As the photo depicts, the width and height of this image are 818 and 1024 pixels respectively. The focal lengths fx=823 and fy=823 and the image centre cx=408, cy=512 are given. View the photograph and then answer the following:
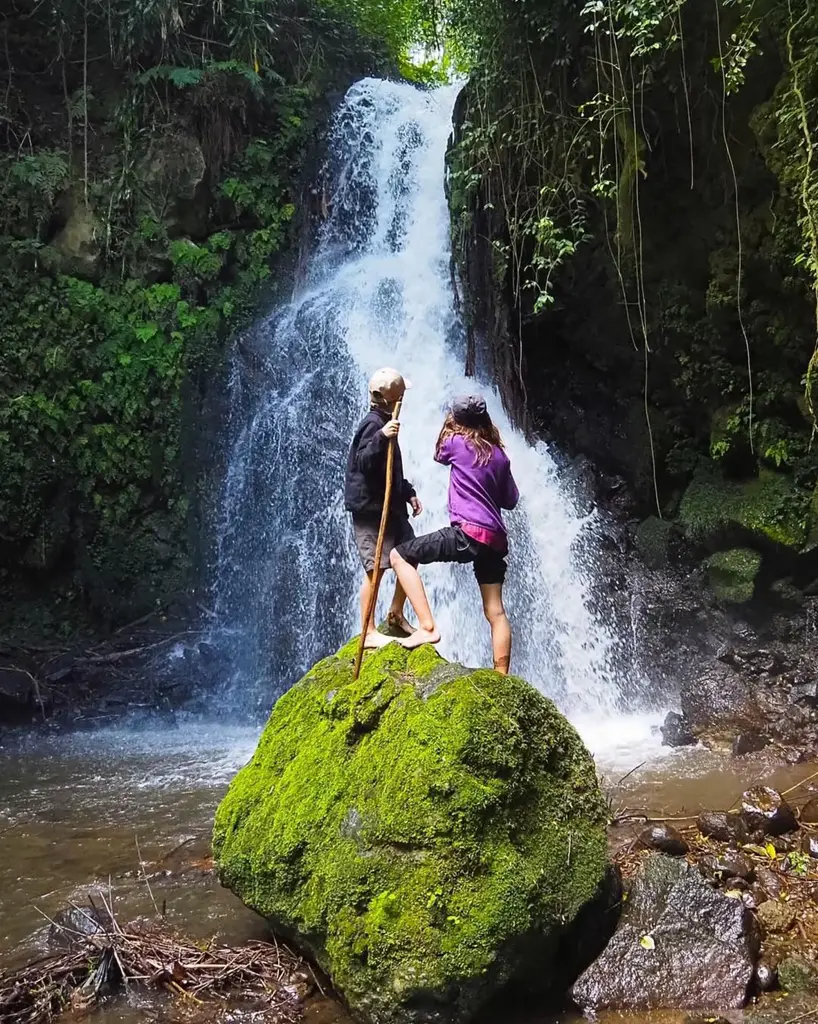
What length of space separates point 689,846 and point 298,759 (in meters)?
2.08

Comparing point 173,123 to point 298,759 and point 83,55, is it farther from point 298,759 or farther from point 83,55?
point 298,759

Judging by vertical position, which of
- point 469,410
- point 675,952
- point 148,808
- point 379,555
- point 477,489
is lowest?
point 148,808

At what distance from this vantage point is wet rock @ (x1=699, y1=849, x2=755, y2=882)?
3875 millimetres

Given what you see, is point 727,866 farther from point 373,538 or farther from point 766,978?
point 373,538

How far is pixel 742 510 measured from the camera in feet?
25.2

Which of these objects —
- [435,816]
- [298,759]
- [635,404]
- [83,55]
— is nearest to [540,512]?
[635,404]

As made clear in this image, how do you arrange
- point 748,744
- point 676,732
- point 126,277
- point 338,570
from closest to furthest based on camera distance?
point 748,744 < point 676,732 < point 338,570 < point 126,277

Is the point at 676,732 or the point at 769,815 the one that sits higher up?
the point at 769,815

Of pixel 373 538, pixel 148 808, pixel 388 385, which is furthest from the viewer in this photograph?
pixel 148 808

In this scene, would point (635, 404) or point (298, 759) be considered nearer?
point (298, 759)

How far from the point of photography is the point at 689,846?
4234 mm

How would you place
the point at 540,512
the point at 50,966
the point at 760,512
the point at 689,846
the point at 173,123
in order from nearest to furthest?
1. the point at 50,966
2. the point at 689,846
3. the point at 760,512
4. the point at 540,512
5. the point at 173,123

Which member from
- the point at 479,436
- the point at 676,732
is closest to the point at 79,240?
the point at 479,436

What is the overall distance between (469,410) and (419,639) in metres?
1.19
